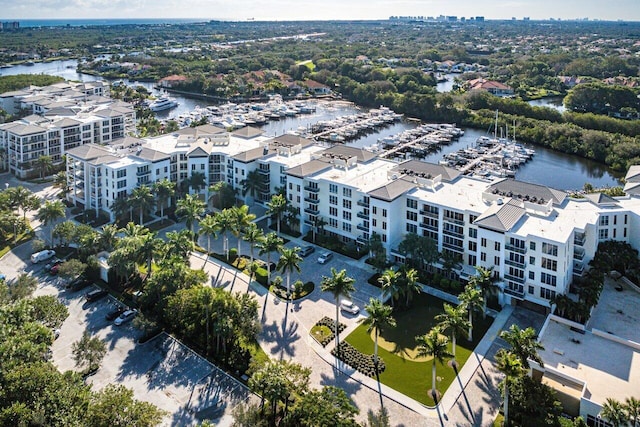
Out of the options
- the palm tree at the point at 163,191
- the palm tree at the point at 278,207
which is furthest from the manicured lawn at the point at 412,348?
the palm tree at the point at 163,191

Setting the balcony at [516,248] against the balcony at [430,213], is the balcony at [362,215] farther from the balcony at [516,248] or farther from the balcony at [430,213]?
the balcony at [516,248]

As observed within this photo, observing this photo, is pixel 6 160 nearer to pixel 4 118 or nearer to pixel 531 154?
pixel 4 118

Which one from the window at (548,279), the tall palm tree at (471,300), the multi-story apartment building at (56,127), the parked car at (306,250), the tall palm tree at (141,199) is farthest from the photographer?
the multi-story apartment building at (56,127)

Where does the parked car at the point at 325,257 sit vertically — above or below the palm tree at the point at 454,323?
below

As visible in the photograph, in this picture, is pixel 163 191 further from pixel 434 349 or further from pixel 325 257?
pixel 434 349

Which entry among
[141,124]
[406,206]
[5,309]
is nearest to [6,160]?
[141,124]

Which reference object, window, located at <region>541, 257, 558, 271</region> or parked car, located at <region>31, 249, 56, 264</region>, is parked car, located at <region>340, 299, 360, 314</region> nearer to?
window, located at <region>541, 257, 558, 271</region>

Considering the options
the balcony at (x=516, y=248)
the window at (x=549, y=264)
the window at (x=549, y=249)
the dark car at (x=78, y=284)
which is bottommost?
the dark car at (x=78, y=284)
